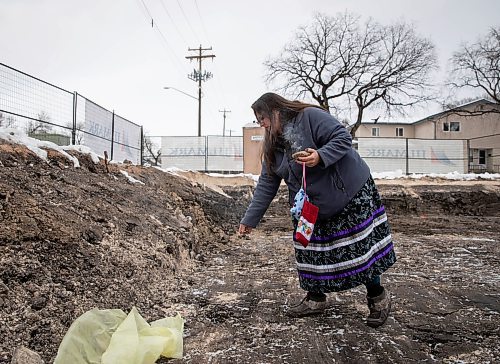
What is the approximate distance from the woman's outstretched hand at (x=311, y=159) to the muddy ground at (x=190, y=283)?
3.17 feet

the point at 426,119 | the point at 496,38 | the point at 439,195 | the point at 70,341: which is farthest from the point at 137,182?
the point at 426,119

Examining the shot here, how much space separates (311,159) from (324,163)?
0.30ft

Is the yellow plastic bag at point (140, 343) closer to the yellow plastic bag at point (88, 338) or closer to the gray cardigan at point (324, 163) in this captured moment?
the yellow plastic bag at point (88, 338)

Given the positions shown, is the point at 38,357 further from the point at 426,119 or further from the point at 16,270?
the point at 426,119

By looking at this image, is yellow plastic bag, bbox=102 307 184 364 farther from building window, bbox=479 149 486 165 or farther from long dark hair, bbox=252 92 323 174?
building window, bbox=479 149 486 165

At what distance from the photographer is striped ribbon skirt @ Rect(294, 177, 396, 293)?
2.67m

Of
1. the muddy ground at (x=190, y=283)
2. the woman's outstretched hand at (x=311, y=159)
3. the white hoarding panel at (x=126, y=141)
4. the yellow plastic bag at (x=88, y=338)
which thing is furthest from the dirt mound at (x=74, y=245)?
the white hoarding panel at (x=126, y=141)

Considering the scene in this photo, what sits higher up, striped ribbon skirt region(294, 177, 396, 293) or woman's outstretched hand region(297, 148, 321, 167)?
woman's outstretched hand region(297, 148, 321, 167)

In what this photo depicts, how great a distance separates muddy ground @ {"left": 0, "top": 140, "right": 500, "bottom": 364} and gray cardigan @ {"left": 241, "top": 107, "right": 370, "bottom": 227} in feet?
2.56

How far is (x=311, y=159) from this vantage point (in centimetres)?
250

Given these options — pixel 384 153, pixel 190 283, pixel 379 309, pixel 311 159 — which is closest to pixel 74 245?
pixel 190 283

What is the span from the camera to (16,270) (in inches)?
102

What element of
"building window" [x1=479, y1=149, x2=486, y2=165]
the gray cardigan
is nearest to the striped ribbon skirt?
the gray cardigan

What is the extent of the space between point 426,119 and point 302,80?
59.9 ft
